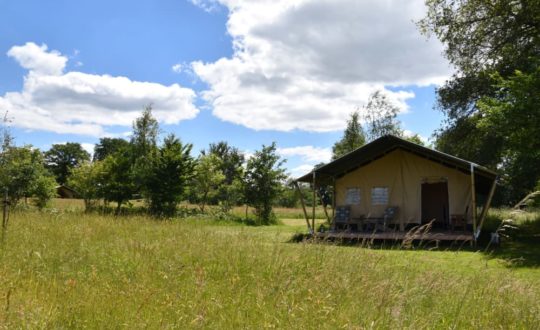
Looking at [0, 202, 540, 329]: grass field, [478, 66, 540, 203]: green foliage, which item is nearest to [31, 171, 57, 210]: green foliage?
[0, 202, 540, 329]: grass field

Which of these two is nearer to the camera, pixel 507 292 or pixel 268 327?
pixel 268 327

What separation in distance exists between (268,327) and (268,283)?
3.75 ft

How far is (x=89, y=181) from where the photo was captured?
30.1 metres

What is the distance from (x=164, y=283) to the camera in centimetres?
410

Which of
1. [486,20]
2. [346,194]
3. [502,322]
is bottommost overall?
[502,322]

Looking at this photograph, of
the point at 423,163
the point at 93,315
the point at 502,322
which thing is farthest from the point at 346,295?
the point at 423,163

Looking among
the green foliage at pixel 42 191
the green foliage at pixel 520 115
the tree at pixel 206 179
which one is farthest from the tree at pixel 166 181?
the green foliage at pixel 520 115

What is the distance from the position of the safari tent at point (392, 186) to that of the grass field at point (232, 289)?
11.0 metres

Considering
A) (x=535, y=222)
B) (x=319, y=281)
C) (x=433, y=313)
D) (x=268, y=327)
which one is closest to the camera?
(x=268, y=327)

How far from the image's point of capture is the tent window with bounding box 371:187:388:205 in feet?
58.9

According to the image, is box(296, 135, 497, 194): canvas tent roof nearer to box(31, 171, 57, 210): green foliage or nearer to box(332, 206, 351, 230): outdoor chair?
box(332, 206, 351, 230): outdoor chair

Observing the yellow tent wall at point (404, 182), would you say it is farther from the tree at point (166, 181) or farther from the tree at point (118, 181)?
the tree at point (118, 181)

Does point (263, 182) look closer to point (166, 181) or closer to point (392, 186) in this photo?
point (166, 181)

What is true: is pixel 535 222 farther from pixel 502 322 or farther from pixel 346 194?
pixel 502 322
